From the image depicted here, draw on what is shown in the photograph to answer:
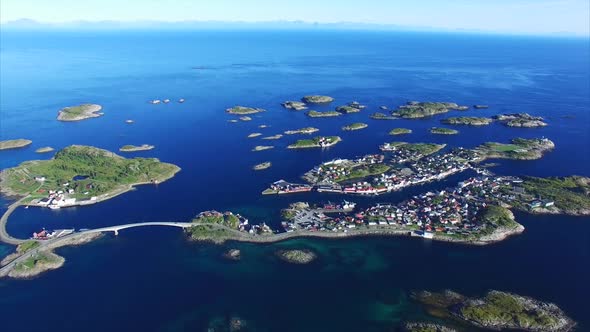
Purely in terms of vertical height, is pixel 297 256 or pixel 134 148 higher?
pixel 297 256

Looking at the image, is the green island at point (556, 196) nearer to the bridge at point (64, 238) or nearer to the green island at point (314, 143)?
A: the green island at point (314, 143)

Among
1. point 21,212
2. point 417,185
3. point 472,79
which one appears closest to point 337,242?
point 417,185

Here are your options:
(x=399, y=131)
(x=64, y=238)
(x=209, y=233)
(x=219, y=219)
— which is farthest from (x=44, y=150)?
(x=399, y=131)

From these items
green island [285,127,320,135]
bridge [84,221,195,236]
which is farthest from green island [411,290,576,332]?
green island [285,127,320,135]

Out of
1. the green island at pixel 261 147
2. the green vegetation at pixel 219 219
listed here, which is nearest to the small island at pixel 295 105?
the green island at pixel 261 147

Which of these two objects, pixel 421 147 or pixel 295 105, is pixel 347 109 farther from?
pixel 421 147

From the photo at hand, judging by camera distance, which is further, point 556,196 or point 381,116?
point 381,116

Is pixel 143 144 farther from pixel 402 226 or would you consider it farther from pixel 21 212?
pixel 402 226
